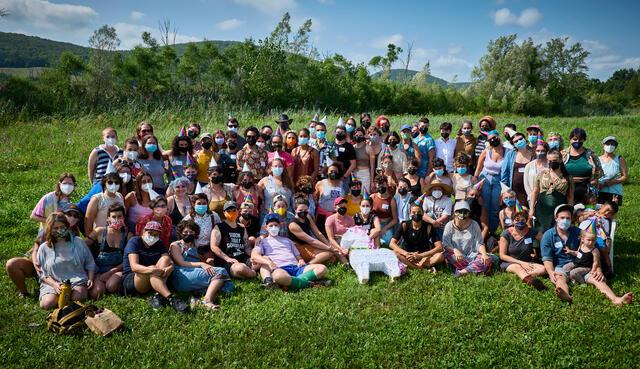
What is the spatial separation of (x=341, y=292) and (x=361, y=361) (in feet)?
6.23

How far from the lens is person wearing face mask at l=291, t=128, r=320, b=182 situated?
34.7ft

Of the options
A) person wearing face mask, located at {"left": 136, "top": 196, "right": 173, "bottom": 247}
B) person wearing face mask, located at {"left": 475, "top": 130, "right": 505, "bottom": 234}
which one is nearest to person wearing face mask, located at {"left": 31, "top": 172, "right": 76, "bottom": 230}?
person wearing face mask, located at {"left": 136, "top": 196, "right": 173, "bottom": 247}

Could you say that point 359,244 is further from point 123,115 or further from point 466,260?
point 123,115

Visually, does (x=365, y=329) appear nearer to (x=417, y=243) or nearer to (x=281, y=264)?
(x=281, y=264)

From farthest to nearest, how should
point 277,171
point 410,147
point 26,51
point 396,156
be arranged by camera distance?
1. point 26,51
2. point 410,147
3. point 396,156
4. point 277,171

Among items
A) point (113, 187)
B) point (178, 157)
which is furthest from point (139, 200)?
point (178, 157)

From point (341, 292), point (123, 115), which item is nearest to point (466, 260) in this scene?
point (341, 292)

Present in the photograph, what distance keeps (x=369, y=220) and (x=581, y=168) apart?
13.6ft

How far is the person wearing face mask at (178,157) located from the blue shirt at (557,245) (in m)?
6.93

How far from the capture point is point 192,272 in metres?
7.50

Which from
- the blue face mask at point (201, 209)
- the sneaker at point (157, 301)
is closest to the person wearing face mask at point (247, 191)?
the blue face mask at point (201, 209)

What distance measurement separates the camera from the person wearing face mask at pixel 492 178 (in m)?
9.62

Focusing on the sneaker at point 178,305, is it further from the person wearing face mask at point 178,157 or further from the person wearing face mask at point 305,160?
the person wearing face mask at point 305,160

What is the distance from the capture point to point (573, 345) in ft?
20.0
